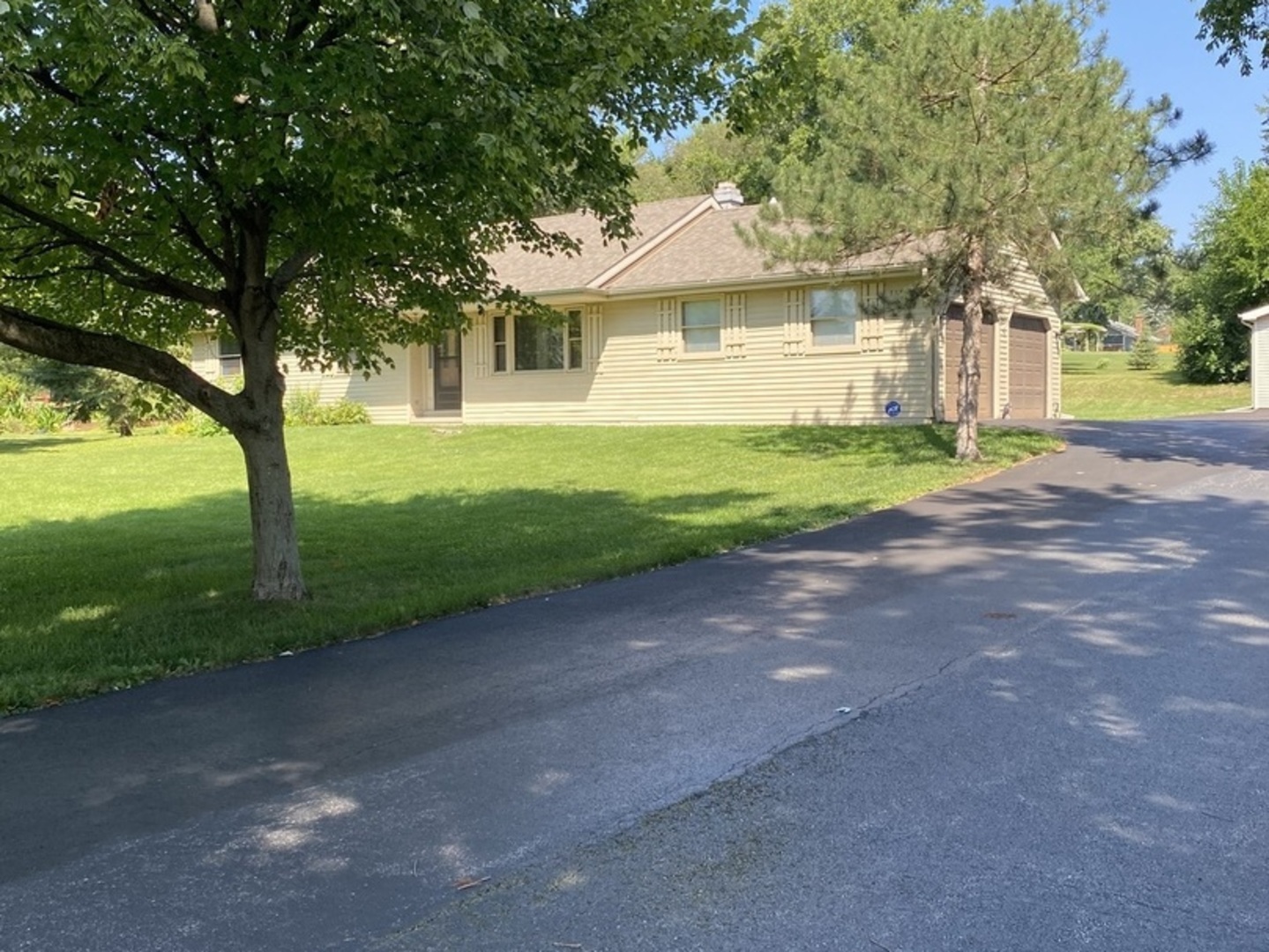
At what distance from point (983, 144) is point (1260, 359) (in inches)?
778

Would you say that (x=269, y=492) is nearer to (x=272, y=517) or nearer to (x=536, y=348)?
(x=272, y=517)

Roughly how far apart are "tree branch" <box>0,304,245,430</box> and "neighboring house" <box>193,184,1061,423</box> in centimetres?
1247

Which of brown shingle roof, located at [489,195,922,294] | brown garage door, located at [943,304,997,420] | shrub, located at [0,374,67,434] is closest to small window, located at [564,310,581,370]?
brown shingle roof, located at [489,195,922,294]

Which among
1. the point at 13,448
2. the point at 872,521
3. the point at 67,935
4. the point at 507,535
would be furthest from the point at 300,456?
the point at 67,935

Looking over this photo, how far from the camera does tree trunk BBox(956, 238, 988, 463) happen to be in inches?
632

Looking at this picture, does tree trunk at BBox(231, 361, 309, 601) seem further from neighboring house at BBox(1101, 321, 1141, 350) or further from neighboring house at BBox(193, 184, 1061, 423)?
neighboring house at BBox(1101, 321, 1141, 350)

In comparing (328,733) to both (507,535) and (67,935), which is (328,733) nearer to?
(67,935)

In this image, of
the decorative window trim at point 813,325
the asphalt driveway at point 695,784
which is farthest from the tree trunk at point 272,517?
the decorative window trim at point 813,325

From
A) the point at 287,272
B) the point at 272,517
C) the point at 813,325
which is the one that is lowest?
the point at 272,517

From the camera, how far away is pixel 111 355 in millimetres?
7953

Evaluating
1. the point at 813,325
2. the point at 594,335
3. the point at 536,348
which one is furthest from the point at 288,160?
the point at 536,348

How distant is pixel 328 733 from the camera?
548 centimetres

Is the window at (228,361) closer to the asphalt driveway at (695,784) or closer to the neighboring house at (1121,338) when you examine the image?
the asphalt driveway at (695,784)

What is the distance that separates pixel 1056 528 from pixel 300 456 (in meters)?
15.3
